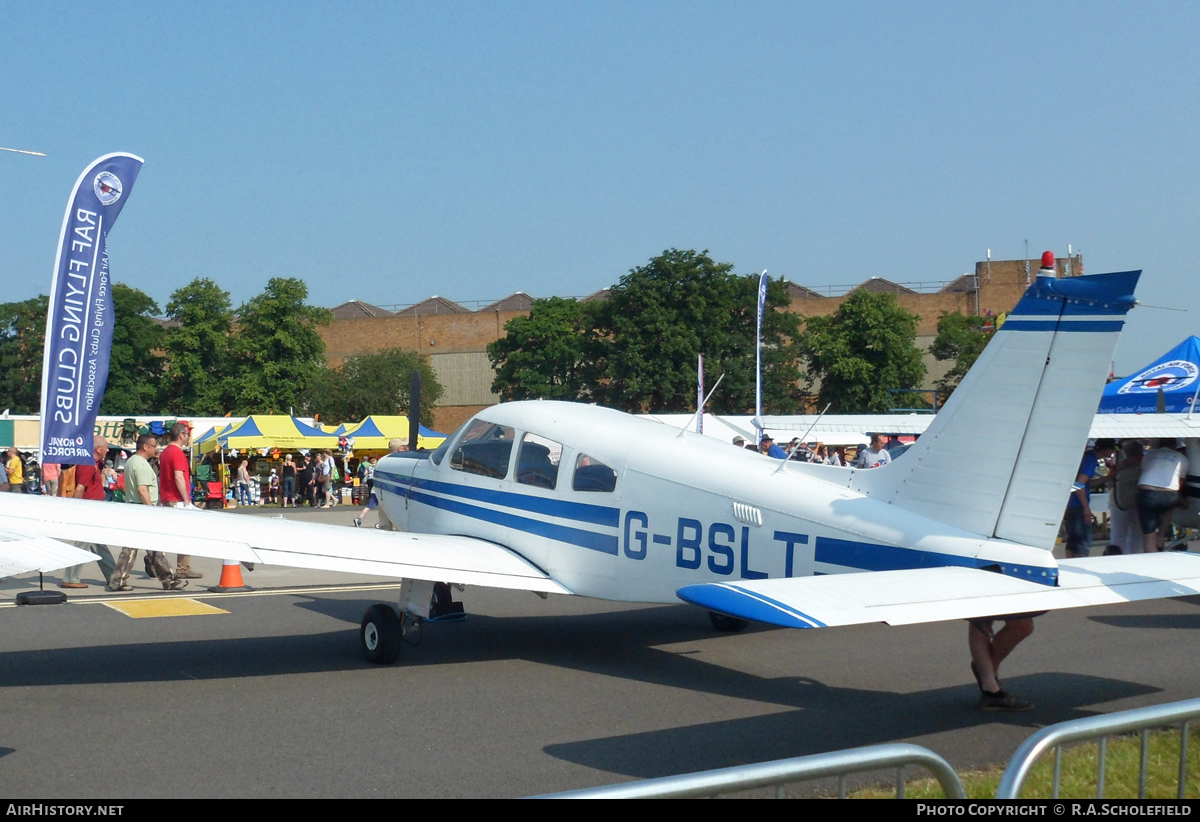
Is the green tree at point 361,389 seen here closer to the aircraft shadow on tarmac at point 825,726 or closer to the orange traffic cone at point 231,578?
the orange traffic cone at point 231,578

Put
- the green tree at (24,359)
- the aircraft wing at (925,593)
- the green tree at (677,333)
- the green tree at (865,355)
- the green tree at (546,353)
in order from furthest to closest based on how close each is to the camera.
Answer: the green tree at (24,359) < the green tree at (546,353) < the green tree at (865,355) < the green tree at (677,333) < the aircraft wing at (925,593)

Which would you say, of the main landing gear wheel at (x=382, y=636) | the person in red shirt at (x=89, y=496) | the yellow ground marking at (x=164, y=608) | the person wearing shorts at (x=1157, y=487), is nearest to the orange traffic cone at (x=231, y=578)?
the yellow ground marking at (x=164, y=608)

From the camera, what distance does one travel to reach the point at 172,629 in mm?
10000

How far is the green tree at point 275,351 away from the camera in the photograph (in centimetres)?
7131

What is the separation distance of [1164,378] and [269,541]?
1589cm

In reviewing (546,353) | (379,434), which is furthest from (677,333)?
(379,434)

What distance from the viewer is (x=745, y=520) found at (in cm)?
742

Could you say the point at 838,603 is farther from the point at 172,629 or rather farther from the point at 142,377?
the point at 142,377

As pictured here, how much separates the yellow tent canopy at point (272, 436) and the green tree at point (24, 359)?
164 ft

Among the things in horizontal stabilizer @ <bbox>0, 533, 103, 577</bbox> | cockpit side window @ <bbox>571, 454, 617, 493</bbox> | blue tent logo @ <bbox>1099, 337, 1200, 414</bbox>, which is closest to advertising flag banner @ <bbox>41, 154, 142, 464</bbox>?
cockpit side window @ <bbox>571, 454, 617, 493</bbox>

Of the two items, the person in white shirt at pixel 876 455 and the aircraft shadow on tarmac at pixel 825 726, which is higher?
the person in white shirt at pixel 876 455

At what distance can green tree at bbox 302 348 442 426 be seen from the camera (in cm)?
7256

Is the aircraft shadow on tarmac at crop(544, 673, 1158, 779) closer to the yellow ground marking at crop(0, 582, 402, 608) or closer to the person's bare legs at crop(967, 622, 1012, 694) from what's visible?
the person's bare legs at crop(967, 622, 1012, 694)
